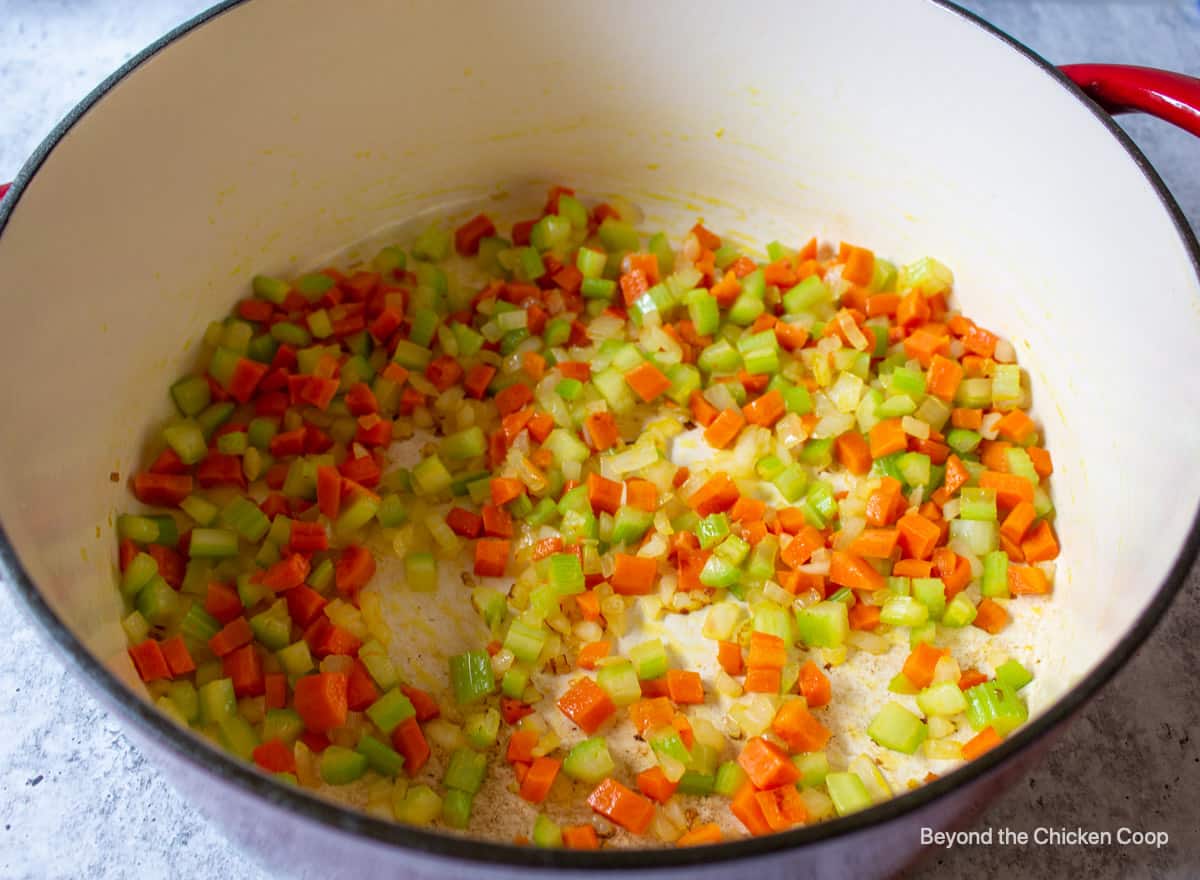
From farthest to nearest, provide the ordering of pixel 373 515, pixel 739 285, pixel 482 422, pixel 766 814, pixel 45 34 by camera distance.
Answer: pixel 45 34 < pixel 739 285 < pixel 482 422 < pixel 373 515 < pixel 766 814

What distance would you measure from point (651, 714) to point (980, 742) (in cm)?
45

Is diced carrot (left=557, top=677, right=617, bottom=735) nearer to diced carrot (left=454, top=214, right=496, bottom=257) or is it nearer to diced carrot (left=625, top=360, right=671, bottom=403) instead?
diced carrot (left=625, top=360, right=671, bottom=403)

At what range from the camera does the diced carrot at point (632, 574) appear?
1.64 m

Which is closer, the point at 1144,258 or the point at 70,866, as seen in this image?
the point at 70,866

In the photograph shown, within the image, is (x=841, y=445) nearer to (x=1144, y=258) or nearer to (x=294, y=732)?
(x=1144, y=258)

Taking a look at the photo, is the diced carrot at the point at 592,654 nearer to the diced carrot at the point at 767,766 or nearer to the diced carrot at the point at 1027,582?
the diced carrot at the point at 767,766

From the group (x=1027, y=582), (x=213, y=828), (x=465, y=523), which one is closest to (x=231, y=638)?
(x=213, y=828)

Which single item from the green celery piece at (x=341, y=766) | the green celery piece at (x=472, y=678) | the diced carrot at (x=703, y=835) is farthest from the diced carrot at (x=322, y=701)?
the diced carrot at (x=703, y=835)

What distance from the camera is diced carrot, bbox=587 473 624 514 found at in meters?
1.72

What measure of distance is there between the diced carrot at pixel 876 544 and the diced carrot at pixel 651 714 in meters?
0.39

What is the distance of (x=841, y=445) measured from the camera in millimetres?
1805

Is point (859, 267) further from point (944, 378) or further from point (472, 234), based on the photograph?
point (472, 234)

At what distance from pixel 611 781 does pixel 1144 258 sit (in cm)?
104

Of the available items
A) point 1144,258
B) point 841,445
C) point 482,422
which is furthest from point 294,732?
point 1144,258
